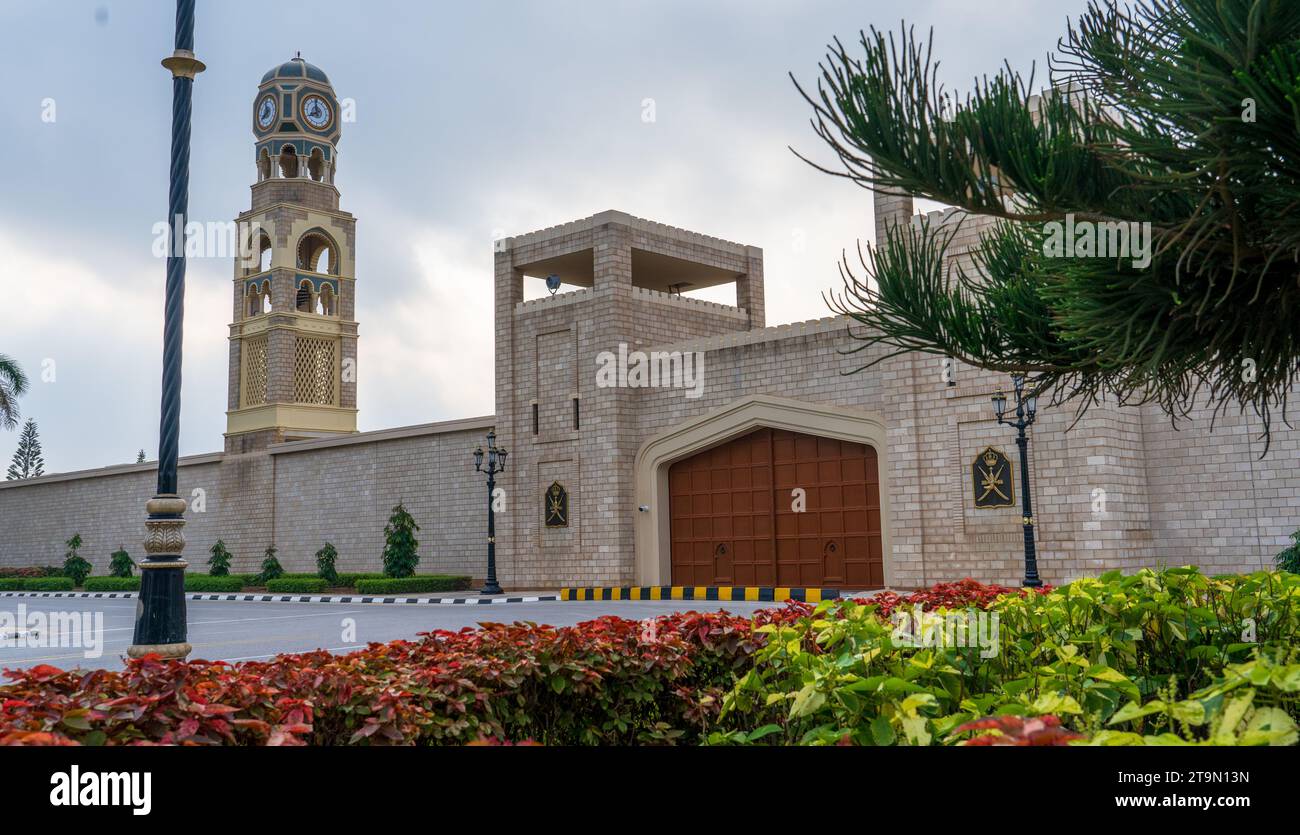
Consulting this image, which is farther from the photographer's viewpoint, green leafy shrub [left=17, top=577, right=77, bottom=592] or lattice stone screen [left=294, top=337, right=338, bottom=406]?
lattice stone screen [left=294, top=337, right=338, bottom=406]

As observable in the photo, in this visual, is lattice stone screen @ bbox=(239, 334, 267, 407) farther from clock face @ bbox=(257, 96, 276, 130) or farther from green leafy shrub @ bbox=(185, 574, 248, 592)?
green leafy shrub @ bbox=(185, 574, 248, 592)

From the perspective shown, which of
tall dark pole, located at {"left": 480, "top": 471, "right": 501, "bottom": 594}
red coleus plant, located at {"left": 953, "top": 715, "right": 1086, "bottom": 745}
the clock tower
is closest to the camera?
red coleus plant, located at {"left": 953, "top": 715, "right": 1086, "bottom": 745}

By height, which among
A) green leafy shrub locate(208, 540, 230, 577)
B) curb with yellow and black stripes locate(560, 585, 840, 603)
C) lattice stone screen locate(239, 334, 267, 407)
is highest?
lattice stone screen locate(239, 334, 267, 407)

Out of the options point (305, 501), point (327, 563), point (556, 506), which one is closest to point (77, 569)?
point (305, 501)

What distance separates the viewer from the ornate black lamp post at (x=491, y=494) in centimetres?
2142

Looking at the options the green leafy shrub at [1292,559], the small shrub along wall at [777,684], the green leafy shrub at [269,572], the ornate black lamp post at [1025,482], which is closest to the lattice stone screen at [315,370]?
the green leafy shrub at [269,572]

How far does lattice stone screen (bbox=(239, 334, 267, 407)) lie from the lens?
109ft

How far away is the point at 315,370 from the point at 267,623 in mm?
19759

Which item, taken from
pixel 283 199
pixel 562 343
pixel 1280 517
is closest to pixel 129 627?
pixel 562 343

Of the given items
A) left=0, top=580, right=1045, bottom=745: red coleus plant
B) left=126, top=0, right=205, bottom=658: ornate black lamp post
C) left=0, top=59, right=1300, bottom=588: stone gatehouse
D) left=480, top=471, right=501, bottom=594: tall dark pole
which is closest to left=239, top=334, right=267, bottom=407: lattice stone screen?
left=0, top=59, right=1300, bottom=588: stone gatehouse

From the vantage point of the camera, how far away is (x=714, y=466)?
2036 cm

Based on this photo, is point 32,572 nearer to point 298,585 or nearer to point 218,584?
point 218,584

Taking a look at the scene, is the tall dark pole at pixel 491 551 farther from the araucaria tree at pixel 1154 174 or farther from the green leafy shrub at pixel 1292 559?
the araucaria tree at pixel 1154 174
